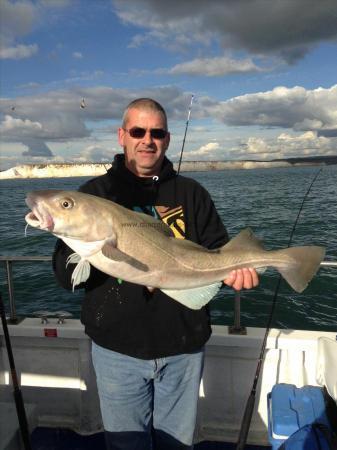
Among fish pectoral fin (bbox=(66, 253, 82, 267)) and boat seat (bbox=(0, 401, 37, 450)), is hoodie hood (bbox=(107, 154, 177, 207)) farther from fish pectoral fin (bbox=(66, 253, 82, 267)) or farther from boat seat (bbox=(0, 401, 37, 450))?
boat seat (bbox=(0, 401, 37, 450))

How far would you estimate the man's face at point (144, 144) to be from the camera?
3.35 metres

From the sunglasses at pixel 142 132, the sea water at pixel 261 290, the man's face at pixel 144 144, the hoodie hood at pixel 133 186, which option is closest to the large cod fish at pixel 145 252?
the hoodie hood at pixel 133 186

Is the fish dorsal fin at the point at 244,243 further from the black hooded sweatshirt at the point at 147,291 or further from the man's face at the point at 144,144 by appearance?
the man's face at the point at 144,144

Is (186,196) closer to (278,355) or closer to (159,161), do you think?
(159,161)

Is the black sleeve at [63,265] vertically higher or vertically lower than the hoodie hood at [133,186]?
lower

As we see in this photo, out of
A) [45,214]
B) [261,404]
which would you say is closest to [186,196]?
[45,214]

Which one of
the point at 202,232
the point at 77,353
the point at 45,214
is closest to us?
the point at 45,214

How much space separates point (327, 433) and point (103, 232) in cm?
287

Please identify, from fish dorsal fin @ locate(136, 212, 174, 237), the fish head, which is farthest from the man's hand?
the fish head

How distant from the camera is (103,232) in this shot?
2898 millimetres

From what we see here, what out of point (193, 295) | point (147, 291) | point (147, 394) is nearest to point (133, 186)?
point (147, 291)

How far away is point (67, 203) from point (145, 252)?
0.70 m

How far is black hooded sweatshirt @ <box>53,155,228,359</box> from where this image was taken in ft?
10.6

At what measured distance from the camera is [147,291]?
3.29 m
